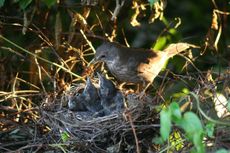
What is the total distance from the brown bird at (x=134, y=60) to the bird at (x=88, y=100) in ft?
1.46

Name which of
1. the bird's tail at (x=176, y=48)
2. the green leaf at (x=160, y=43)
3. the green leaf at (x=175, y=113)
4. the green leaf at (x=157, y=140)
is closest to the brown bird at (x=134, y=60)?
the bird's tail at (x=176, y=48)

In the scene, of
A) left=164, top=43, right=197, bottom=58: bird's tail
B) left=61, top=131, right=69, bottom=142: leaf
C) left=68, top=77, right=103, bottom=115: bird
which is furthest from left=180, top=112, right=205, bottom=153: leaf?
left=164, top=43, right=197, bottom=58: bird's tail

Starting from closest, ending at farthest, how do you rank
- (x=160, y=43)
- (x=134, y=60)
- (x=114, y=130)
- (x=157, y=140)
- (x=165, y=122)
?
(x=165, y=122) → (x=157, y=140) → (x=114, y=130) → (x=134, y=60) → (x=160, y=43)

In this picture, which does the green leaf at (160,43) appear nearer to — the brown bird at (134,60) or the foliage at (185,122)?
the brown bird at (134,60)

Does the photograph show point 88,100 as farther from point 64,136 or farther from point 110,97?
point 64,136

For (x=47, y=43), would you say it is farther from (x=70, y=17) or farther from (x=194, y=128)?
(x=194, y=128)

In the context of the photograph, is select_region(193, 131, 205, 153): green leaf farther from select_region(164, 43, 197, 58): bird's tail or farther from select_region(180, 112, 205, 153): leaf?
select_region(164, 43, 197, 58): bird's tail

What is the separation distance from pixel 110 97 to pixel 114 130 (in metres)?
0.53

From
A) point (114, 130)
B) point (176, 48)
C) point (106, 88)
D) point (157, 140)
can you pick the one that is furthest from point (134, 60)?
point (157, 140)

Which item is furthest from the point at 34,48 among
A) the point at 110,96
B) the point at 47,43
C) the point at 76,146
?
the point at 76,146

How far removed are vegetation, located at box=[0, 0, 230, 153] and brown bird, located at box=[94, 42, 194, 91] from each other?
4.5 inches

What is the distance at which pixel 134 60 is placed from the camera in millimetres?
5172

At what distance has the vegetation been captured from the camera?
4277mm

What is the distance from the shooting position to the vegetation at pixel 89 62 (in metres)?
4.28
